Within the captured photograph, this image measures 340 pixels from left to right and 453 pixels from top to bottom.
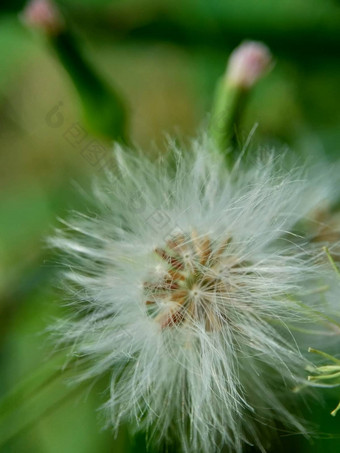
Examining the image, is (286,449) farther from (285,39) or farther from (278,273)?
(285,39)

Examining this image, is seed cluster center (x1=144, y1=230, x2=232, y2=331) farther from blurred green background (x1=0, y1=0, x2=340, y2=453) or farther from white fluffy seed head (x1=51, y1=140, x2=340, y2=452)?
blurred green background (x1=0, y1=0, x2=340, y2=453)

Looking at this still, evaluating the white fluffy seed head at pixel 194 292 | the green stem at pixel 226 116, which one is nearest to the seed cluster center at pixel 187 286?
the white fluffy seed head at pixel 194 292

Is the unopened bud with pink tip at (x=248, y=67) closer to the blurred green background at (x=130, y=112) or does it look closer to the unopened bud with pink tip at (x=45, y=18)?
the blurred green background at (x=130, y=112)

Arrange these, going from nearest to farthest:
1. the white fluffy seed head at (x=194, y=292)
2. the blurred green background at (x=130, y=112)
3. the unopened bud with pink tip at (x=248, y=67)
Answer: the white fluffy seed head at (x=194, y=292) < the unopened bud with pink tip at (x=248, y=67) < the blurred green background at (x=130, y=112)

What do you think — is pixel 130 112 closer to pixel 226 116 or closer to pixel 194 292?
pixel 226 116


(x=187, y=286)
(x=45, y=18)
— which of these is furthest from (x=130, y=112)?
(x=187, y=286)

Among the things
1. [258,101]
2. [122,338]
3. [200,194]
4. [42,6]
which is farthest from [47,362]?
[258,101]

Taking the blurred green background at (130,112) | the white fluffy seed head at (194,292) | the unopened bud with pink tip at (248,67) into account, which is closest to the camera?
the white fluffy seed head at (194,292)
